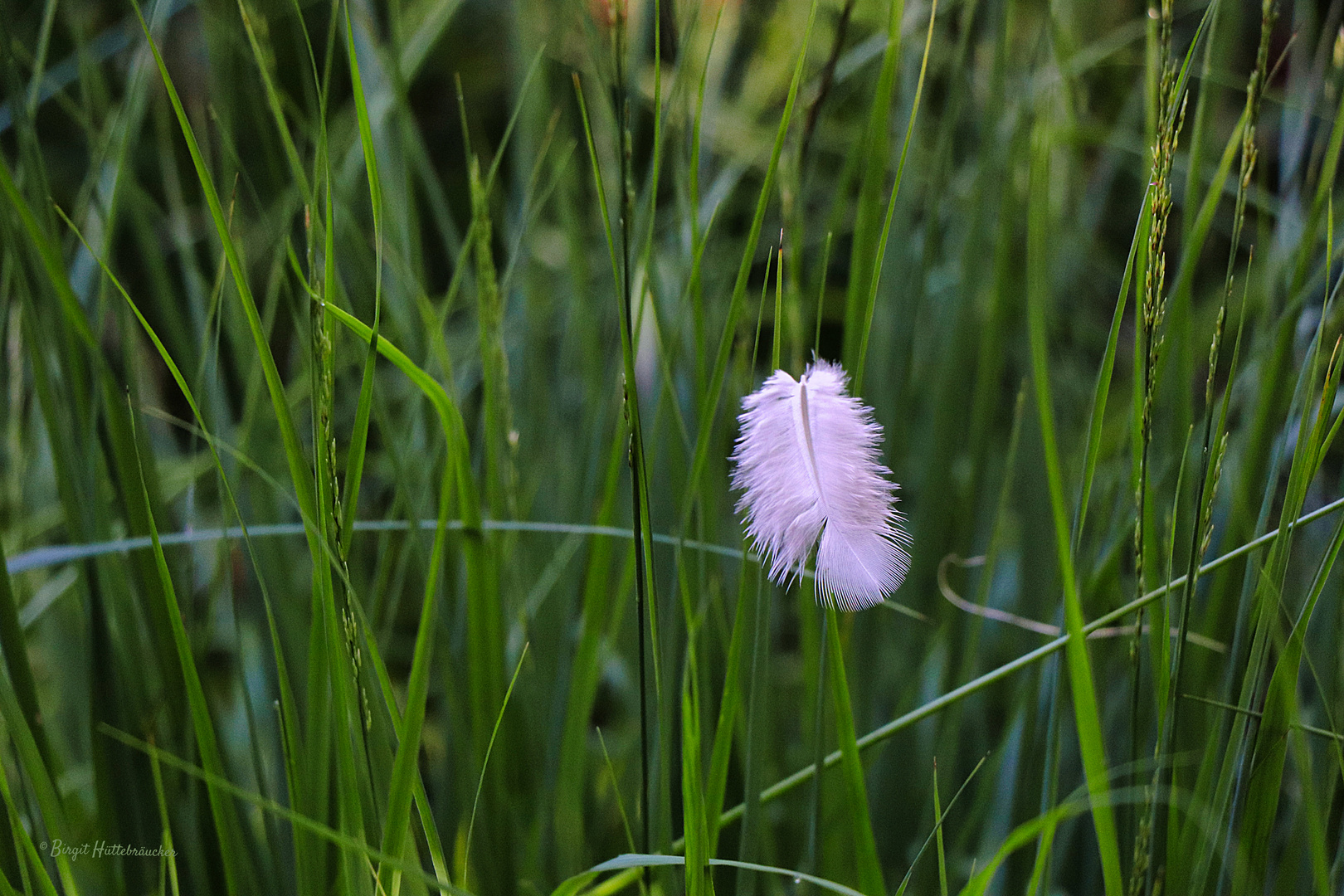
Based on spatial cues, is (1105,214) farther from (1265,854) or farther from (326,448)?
(326,448)

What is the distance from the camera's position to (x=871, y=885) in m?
0.38

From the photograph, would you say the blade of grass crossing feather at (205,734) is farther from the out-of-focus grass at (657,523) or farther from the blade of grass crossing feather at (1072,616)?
the blade of grass crossing feather at (1072,616)

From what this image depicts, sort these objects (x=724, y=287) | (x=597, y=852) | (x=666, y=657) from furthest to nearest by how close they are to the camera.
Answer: (x=724, y=287)
(x=597, y=852)
(x=666, y=657)

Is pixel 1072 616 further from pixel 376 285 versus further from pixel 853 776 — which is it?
pixel 376 285

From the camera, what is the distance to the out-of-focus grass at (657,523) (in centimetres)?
37

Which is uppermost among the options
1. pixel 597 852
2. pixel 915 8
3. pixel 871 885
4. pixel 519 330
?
pixel 915 8

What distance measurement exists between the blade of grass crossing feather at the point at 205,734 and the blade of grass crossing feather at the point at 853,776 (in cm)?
26

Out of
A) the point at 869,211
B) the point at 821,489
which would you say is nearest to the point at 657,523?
the point at 869,211

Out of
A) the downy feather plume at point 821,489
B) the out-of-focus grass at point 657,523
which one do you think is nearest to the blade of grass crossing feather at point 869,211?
the out-of-focus grass at point 657,523

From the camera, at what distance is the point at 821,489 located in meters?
0.34

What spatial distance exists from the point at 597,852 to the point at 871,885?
11.6 inches

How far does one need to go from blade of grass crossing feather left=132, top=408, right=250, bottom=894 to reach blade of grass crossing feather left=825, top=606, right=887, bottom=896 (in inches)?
10.3

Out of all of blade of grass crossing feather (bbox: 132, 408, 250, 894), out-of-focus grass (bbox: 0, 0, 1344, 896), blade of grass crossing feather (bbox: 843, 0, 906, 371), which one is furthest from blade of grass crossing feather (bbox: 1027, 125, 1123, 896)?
blade of grass crossing feather (bbox: 132, 408, 250, 894)

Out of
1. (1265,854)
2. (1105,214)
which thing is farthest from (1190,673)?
(1105,214)
